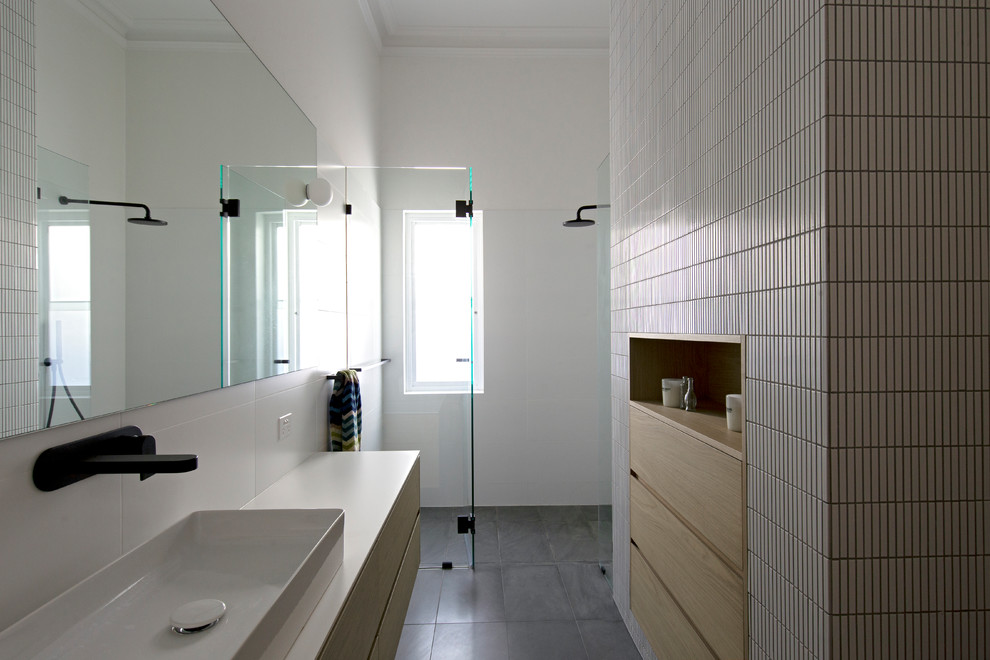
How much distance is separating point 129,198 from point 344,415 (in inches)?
57.8

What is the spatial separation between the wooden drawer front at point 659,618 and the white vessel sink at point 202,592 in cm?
107

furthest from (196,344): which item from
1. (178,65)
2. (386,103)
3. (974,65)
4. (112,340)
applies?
(386,103)

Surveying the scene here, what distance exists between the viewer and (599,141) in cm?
384

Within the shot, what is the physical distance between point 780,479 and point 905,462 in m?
0.22

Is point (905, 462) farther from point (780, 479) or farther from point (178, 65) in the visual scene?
point (178, 65)

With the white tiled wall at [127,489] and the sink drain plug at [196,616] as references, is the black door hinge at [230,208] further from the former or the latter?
the sink drain plug at [196,616]

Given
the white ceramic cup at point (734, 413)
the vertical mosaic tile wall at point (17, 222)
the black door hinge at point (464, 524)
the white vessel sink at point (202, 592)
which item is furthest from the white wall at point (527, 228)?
the vertical mosaic tile wall at point (17, 222)

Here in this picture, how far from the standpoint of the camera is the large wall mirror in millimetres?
876

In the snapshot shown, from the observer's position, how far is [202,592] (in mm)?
1050

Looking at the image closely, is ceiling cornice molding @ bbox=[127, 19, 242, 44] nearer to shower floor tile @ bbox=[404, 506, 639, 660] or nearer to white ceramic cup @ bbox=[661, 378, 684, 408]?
white ceramic cup @ bbox=[661, 378, 684, 408]

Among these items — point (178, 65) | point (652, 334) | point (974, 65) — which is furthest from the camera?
point (652, 334)

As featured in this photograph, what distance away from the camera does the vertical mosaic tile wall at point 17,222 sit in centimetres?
79

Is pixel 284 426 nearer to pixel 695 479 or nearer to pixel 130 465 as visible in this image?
pixel 130 465

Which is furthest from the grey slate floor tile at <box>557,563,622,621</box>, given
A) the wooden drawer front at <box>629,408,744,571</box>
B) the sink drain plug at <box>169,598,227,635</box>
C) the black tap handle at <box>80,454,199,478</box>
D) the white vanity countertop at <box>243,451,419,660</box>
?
the black tap handle at <box>80,454,199,478</box>
